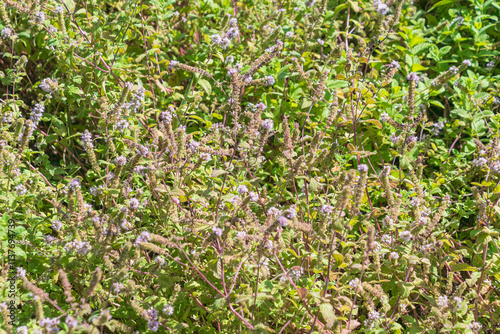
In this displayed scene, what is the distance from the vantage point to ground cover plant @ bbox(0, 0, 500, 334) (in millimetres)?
2836

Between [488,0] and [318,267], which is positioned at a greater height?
[488,0]

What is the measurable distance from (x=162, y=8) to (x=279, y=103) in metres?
1.55

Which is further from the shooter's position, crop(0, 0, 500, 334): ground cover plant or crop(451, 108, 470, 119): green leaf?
crop(451, 108, 470, 119): green leaf

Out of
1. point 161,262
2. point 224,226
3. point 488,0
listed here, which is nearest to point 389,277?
point 224,226

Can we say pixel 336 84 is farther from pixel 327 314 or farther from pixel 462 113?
pixel 327 314

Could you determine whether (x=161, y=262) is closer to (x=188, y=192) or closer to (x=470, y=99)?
(x=188, y=192)

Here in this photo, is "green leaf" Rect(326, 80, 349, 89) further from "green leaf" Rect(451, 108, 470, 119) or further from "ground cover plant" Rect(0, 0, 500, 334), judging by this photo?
"green leaf" Rect(451, 108, 470, 119)

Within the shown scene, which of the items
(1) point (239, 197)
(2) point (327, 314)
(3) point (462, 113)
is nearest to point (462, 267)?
(2) point (327, 314)

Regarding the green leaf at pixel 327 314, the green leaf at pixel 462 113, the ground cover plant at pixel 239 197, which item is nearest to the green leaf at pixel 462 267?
the ground cover plant at pixel 239 197

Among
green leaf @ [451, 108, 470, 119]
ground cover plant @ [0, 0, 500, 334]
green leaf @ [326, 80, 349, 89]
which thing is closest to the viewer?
ground cover plant @ [0, 0, 500, 334]

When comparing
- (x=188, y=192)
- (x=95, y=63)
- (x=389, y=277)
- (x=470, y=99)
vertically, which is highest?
(x=95, y=63)

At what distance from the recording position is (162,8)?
185 inches

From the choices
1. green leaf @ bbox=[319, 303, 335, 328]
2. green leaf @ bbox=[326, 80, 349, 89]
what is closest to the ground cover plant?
green leaf @ bbox=[319, 303, 335, 328]

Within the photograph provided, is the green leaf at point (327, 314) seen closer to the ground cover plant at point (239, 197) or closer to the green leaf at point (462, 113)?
the ground cover plant at point (239, 197)
